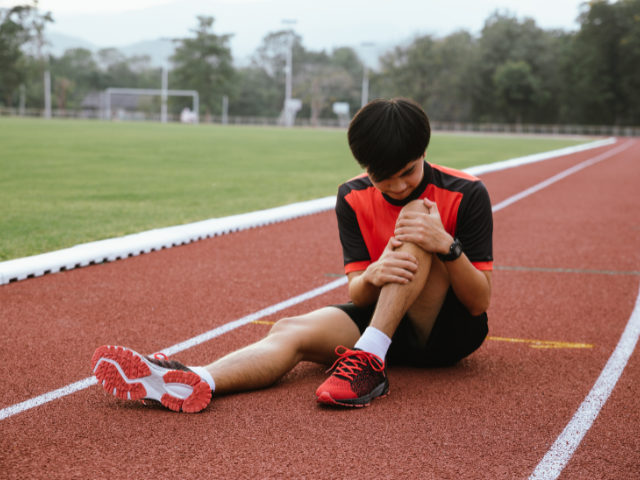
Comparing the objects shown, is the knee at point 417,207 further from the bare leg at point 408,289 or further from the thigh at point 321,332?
the thigh at point 321,332

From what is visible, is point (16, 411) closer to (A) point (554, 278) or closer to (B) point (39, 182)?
(A) point (554, 278)

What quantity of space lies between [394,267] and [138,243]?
414cm

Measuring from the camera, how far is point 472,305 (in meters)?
3.04

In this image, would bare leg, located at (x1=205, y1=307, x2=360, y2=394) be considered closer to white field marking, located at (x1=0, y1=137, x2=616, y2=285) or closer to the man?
the man

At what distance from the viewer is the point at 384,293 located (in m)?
2.87

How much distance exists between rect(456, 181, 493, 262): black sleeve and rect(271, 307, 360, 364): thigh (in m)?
0.69

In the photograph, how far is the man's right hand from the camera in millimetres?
2787

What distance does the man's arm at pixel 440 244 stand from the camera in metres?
2.77

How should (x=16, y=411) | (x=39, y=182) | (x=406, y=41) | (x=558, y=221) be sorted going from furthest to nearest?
1. (x=406, y=41)
2. (x=39, y=182)
3. (x=558, y=221)
4. (x=16, y=411)

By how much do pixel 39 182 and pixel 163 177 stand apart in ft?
8.50

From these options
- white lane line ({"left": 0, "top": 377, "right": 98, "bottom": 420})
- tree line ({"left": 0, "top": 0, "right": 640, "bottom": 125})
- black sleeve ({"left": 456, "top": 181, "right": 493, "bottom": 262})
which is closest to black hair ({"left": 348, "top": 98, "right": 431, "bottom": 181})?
black sleeve ({"left": 456, "top": 181, "right": 493, "bottom": 262})

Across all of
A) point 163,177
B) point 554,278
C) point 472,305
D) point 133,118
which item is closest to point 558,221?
point 554,278

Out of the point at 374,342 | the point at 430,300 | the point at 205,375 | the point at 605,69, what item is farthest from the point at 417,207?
the point at 605,69

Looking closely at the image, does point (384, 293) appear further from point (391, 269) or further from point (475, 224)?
point (475, 224)
